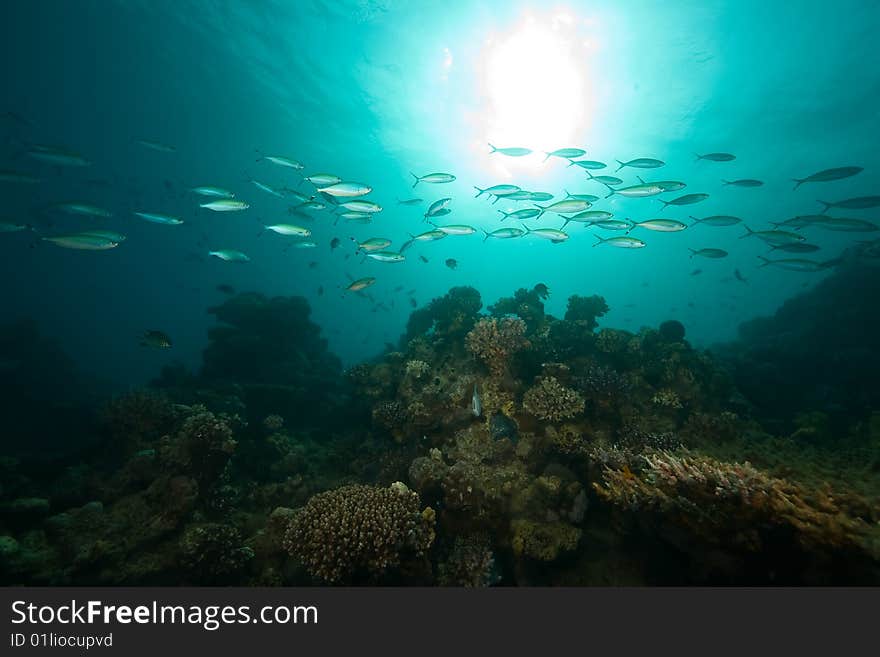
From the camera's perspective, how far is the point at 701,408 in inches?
331

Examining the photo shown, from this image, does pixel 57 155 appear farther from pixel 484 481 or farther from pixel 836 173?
pixel 836 173

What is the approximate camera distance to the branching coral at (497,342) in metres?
8.40

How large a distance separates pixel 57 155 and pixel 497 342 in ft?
53.7

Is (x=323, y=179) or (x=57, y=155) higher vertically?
(x=323, y=179)

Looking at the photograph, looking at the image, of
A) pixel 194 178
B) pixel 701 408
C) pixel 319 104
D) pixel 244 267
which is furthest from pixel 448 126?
pixel 244 267

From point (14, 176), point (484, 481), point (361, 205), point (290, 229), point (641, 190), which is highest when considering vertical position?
point (641, 190)

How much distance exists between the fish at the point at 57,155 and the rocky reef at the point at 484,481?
8.89 metres

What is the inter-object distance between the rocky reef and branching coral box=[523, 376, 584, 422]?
4 centimetres

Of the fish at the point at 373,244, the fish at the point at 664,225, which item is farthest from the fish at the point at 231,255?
the fish at the point at 664,225

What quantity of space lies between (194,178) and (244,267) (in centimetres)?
4678

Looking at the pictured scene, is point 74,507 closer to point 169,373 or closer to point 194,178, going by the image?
point 169,373

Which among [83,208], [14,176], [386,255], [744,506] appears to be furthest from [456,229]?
[14,176]

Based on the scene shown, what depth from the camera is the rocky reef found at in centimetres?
371

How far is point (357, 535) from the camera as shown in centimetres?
441
